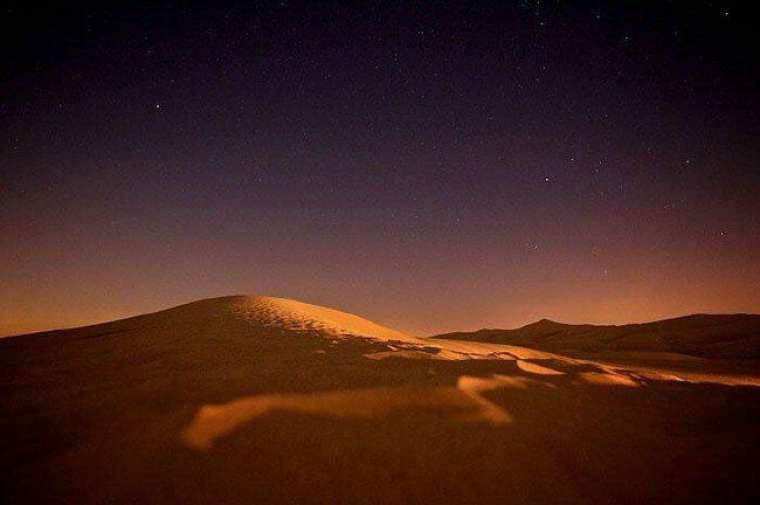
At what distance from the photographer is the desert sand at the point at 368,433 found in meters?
2.06

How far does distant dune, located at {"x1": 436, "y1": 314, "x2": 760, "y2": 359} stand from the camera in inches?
531

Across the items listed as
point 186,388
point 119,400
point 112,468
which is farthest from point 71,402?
point 112,468

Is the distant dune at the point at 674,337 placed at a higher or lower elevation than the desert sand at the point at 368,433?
higher

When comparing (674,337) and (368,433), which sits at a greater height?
(674,337)

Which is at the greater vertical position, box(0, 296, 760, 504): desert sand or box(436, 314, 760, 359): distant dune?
box(436, 314, 760, 359): distant dune

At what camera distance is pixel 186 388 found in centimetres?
341

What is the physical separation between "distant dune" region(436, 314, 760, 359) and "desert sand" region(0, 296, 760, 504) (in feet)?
39.2

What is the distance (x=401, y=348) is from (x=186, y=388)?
3.26m

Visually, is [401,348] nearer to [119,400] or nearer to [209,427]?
[209,427]

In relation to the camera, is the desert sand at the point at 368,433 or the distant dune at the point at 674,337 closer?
the desert sand at the point at 368,433

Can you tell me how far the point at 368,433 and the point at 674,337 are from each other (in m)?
20.2

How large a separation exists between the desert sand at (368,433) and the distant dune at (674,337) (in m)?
12.0

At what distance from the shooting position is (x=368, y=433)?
2.53 m

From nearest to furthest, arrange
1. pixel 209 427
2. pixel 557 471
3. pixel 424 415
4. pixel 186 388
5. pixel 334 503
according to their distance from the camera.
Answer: pixel 334 503 → pixel 557 471 → pixel 209 427 → pixel 424 415 → pixel 186 388
